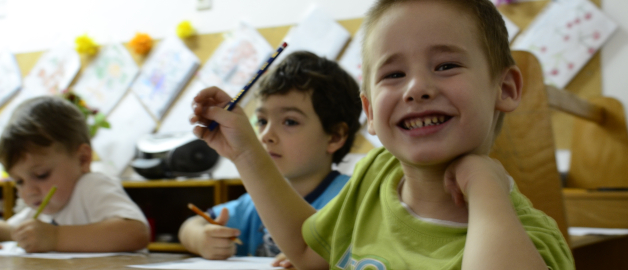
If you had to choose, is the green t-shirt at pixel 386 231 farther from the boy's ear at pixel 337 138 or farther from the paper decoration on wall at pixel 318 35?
the paper decoration on wall at pixel 318 35

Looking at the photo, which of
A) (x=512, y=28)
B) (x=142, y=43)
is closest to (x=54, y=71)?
(x=142, y=43)

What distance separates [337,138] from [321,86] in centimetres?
13

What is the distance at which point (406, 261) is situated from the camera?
1.87 feet

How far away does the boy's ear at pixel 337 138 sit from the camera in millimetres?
1234

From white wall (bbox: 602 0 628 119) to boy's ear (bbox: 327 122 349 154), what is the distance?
46.4 inches

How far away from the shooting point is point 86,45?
2.96m

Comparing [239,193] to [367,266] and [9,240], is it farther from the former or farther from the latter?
[367,266]

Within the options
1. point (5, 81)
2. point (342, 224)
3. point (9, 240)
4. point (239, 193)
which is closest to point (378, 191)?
point (342, 224)

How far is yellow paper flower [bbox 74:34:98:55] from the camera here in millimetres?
2955

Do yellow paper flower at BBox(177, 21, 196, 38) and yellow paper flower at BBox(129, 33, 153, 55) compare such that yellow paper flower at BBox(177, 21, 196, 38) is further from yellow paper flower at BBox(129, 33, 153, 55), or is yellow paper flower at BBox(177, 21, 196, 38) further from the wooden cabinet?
the wooden cabinet

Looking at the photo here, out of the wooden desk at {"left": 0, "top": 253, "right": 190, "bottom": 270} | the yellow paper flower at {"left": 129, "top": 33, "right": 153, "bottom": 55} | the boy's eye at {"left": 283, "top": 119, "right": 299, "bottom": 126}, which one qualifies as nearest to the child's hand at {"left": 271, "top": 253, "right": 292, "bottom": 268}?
the wooden desk at {"left": 0, "top": 253, "right": 190, "bottom": 270}

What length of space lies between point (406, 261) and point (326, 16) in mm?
1952

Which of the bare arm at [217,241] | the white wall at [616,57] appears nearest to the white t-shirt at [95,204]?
the bare arm at [217,241]

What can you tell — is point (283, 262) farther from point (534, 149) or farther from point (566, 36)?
point (566, 36)
